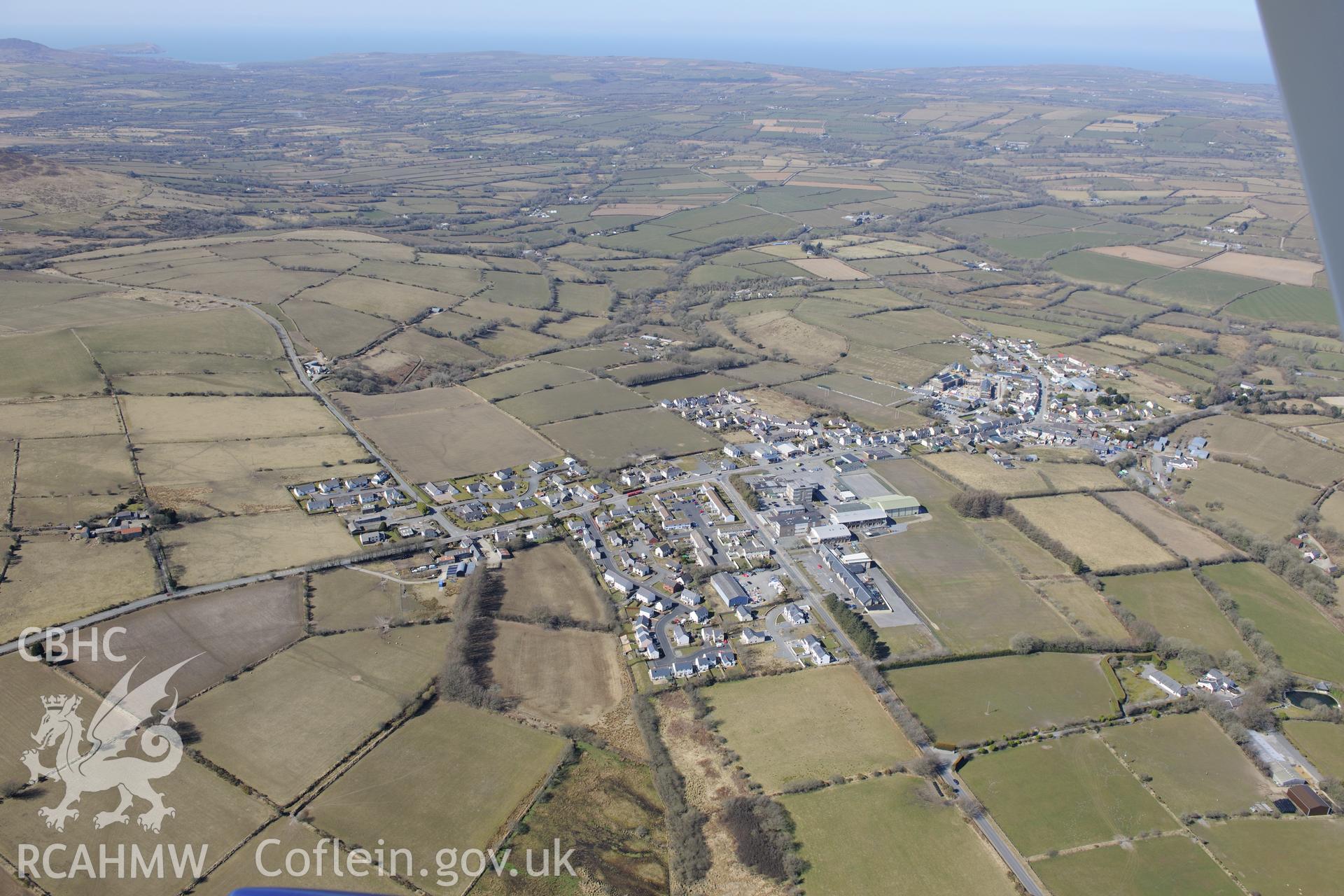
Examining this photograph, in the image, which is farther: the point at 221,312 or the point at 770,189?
the point at 770,189

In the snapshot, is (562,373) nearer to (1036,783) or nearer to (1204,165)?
(1036,783)

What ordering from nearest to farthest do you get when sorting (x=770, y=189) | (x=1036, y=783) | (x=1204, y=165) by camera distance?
(x=1036, y=783) < (x=770, y=189) < (x=1204, y=165)

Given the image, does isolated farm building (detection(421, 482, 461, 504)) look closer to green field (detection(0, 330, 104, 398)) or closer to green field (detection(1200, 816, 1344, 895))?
green field (detection(0, 330, 104, 398))

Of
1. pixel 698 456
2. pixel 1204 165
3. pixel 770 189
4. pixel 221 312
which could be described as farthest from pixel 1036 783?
pixel 1204 165

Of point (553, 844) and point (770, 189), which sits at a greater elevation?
point (770, 189)

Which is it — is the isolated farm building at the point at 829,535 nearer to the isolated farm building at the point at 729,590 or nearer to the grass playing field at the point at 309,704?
the isolated farm building at the point at 729,590

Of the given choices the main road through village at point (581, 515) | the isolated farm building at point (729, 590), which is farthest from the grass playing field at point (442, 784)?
the main road through village at point (581, 515)

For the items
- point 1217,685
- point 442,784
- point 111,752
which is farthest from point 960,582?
point 111,752
